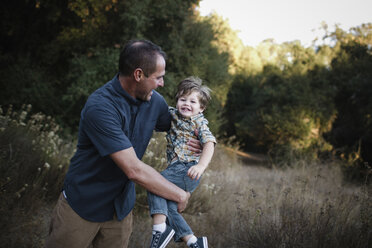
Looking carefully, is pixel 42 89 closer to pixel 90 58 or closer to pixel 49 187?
pixel 90 58

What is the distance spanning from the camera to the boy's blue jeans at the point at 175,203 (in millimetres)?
2342

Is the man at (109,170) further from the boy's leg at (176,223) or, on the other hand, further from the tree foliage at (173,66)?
the tree foliage at (173,66)

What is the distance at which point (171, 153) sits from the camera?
8.69ft

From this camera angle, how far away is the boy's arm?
7.48ft

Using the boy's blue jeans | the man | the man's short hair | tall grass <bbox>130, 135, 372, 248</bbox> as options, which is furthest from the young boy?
tall grass <bbox>130, 135, 372, 248</bbox>

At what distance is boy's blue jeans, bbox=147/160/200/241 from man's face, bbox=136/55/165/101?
0.70 m

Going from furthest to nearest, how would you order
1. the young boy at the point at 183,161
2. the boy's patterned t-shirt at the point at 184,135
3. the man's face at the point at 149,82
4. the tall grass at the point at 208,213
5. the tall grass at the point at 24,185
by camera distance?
1. the tall grass at the point at 208,213
2. the tall grass at the point at 24,185
3. the boy's patterned t-shirt at the point at 184,135
4. the young boy at the point at 183,161
5. the man's face at the point at 149,82

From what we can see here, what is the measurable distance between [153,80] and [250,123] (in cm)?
1460

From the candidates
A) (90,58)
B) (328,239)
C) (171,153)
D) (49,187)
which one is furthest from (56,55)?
(328,239)

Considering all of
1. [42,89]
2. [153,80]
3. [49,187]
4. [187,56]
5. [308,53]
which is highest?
[308,53]

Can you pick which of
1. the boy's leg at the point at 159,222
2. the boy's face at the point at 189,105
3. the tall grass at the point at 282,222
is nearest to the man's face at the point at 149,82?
the boy's face at the point at 189,105

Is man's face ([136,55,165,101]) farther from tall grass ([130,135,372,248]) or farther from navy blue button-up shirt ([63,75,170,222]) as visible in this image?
tall grass ([130,135,372,248])

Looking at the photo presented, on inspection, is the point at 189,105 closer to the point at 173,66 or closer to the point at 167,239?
the point at 167,239

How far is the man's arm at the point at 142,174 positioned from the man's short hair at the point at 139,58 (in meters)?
0.63
